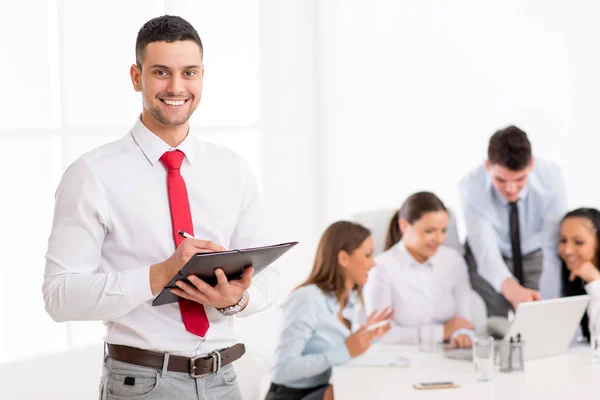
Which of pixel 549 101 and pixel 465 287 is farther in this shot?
pixel 549 101

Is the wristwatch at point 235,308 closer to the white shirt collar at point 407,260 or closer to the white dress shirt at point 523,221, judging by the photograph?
the white shirt collar at point 407,260

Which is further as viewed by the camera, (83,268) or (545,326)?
(545,326)

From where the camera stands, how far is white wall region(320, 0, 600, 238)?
4777 millimetres

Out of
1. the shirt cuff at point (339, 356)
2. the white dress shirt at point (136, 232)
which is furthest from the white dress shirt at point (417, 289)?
the white dress shirt at point (136, 232)

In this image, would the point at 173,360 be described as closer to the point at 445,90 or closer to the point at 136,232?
the point at 136,232

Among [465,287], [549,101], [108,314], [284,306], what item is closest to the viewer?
[108,314]

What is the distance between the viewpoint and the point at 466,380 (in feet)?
9.77

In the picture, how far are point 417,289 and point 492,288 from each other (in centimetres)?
51

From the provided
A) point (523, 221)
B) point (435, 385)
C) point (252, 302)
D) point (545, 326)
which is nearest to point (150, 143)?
point (252, 302)

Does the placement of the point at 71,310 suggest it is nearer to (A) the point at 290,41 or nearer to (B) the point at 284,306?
(B) the point at 284,306

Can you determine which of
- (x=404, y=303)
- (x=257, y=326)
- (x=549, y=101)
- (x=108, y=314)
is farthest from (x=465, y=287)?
(x=108, y=314)

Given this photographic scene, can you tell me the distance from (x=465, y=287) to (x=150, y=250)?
2.57m

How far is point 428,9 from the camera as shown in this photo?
4949 millimetres

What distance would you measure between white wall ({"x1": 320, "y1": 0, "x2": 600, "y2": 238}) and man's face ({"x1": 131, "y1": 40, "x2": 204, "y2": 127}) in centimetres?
329
